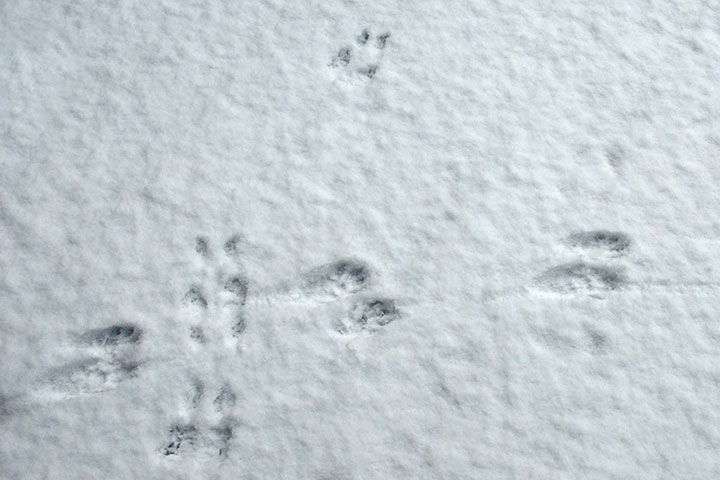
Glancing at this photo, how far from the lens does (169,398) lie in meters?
1.26

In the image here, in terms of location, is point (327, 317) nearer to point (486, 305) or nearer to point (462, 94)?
point (486, 305)

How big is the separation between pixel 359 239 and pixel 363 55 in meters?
0.48

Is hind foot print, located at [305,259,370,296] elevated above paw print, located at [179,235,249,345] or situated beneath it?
elevated above

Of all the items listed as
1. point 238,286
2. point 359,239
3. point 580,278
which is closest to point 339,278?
point 359,239

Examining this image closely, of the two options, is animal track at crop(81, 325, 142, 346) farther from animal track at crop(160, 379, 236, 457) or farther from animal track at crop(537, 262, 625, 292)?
animal track at crop(537, 262, 625, 292)

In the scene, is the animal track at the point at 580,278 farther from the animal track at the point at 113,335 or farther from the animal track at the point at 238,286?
the animal track at the point at 113,335

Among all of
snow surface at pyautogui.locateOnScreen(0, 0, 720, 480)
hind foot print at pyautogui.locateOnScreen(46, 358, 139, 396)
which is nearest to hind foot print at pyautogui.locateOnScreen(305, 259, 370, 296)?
snow surface at pyautogui.locateOnScreen(0, 0, 720, 480)

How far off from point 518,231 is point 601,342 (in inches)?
10.7

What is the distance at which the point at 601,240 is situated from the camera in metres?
1.39

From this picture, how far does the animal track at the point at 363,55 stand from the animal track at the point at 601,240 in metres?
0.59

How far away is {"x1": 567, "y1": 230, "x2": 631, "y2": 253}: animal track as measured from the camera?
1388 millimetres

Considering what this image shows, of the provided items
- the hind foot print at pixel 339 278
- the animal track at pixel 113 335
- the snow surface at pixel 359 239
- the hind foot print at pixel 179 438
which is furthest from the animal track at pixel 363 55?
the hind foot print at pixel 179 438

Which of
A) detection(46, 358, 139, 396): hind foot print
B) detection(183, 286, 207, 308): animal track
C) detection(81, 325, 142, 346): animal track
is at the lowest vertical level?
detection(46, 358, 139, 396): hind foot print

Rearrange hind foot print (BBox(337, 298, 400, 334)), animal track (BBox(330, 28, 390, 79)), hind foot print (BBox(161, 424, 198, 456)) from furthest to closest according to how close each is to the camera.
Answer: animal track (BBox(330, 28, 390, 79)), hind foot print (BBox(337, 298, 400, 334)), hind foot print (BBox(161, 424, 198, 456))
